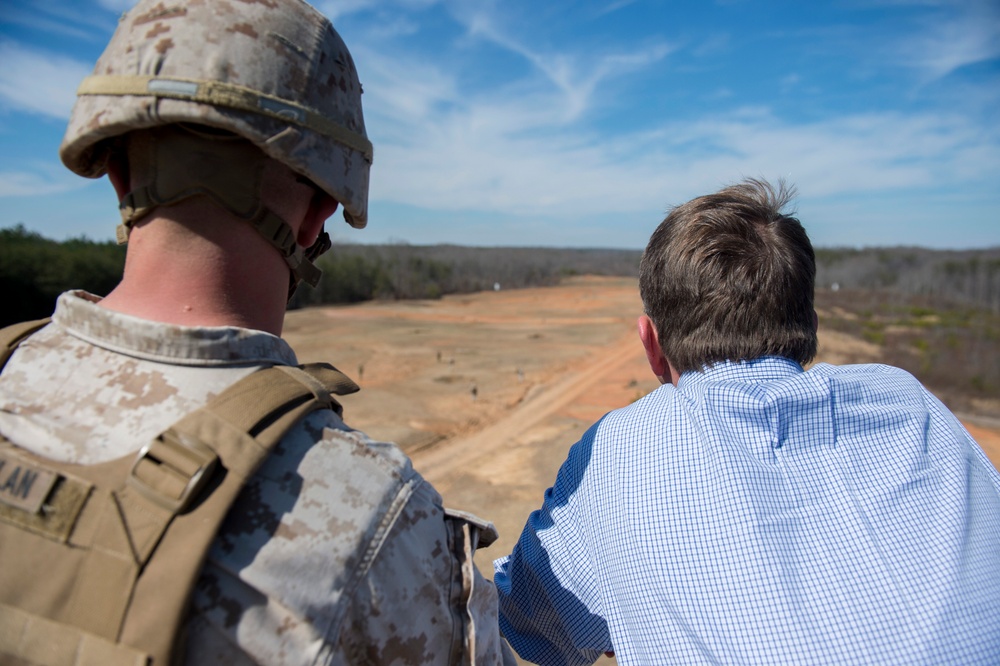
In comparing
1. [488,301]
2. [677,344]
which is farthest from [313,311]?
[677,344]

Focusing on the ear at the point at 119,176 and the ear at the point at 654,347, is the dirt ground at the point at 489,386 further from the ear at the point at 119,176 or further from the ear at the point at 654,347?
the ear at the point at 119,176

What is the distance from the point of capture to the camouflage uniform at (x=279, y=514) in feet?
3.55

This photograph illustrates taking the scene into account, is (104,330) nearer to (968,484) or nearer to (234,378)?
(234,378)

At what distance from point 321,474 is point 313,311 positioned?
31.9 m

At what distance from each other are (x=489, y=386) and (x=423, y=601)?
1333 cm

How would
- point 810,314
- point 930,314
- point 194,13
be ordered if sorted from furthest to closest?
1. point 930,314
2. point 810,314
3. point 194,13

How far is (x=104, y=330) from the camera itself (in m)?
1.26

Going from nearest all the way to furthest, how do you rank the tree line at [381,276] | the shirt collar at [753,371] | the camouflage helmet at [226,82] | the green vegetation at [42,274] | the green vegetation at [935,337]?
the camouflage helmet at [226,82] → the shirt collar at [753,371] → the green vegetation at [935,337] → the green vegetation at [42,274] → the tree line at [381,276]

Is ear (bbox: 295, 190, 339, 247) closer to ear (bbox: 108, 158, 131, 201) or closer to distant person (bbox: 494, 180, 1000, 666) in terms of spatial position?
ear (bbox: 108, 158, 131, 201)

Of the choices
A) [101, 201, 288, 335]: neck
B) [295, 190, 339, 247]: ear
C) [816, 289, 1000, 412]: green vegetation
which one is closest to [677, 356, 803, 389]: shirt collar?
[295, 190, 339, 247]: ear

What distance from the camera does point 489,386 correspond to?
47.7 feet

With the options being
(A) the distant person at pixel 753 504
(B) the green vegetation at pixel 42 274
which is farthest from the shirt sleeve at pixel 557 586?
(B) the green vegetation at pixel 42 274

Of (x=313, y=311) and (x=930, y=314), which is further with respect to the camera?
(x=930, y=314)

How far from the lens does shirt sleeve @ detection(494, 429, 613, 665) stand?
1.79m
